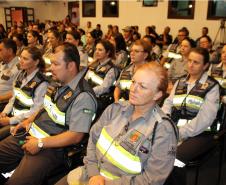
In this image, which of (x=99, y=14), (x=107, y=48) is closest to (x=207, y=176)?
(x=107, y=48)

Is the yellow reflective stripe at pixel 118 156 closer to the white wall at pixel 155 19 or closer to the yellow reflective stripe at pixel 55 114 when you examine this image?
the yellow reflective stripe at pixel 55 114

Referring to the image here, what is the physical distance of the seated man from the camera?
185cm

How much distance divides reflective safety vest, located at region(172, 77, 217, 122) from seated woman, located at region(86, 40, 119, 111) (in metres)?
0.98

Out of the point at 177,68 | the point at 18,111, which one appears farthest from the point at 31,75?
the point at 177,68

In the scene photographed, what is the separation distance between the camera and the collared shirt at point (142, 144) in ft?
4.62

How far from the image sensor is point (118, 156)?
1.50 meters

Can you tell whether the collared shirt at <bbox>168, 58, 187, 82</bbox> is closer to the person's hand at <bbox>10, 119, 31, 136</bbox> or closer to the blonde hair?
the person's hand at <bbox>10, 119, 31, 136</bbox>

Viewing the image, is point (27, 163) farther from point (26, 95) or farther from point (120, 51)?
point (120, 51)

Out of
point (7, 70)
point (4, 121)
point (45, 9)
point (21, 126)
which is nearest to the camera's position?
point (21, 126)

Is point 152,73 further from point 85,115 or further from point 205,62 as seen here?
point 205,62

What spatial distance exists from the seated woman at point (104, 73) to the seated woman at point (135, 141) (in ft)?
5.16

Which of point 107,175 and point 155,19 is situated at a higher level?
point 155,19

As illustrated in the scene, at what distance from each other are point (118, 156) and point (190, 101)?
113cm

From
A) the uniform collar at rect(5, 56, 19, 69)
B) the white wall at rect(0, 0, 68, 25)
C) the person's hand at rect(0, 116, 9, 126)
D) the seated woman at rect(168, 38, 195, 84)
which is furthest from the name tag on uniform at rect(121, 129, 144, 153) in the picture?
the white wall at rect(0, 0, 68, 25)
